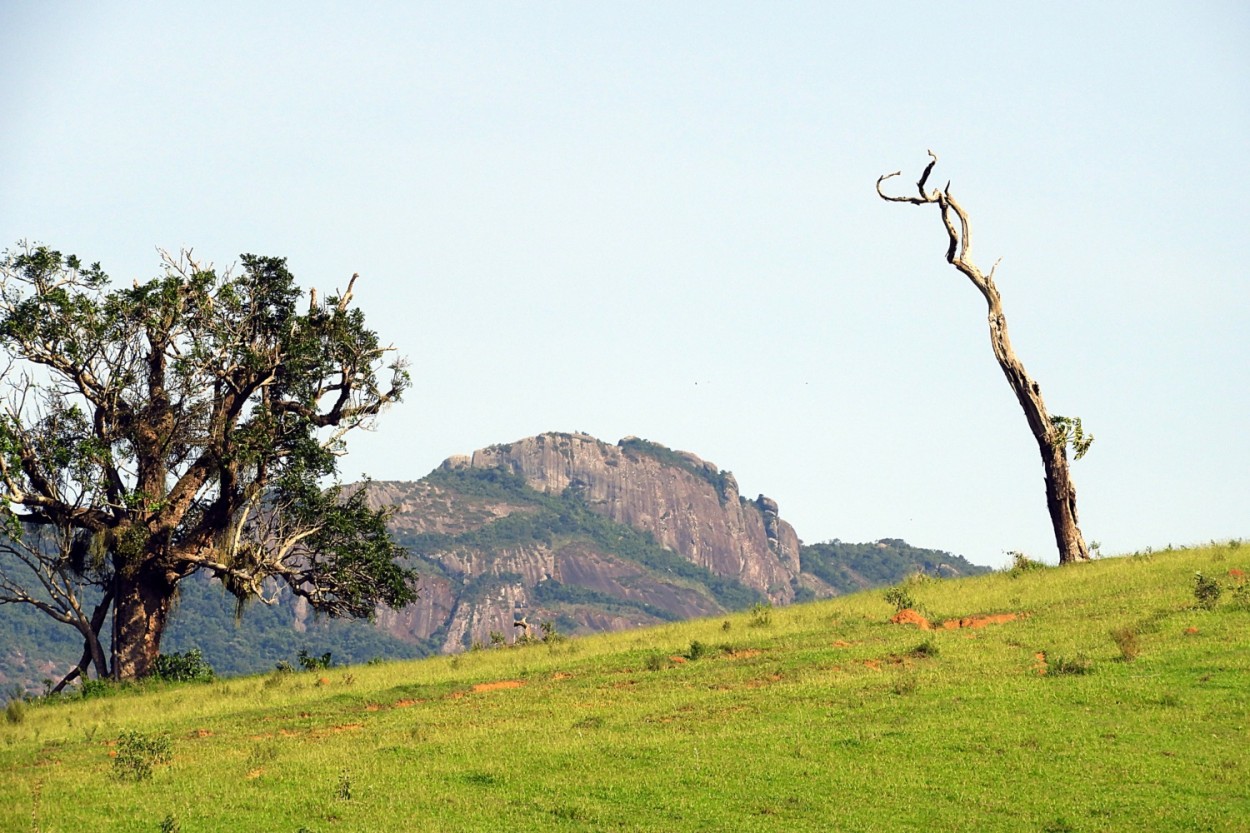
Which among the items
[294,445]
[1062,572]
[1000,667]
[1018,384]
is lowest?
[1000,667]

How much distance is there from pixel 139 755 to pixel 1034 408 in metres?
24.1

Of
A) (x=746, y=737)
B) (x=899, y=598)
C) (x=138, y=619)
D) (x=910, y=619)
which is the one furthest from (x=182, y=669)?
(x=746, y=737)

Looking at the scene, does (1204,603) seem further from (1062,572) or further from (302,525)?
(302,525)

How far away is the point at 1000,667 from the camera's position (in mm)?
23469

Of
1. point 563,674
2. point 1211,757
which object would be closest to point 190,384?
point 563,674

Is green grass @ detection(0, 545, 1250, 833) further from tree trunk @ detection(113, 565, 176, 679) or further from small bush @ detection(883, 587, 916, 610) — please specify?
tree trunk @ detection(113, 565, 176, 679)

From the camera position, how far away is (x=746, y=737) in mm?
20141

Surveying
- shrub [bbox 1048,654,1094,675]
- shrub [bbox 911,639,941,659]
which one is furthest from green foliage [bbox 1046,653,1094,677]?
shrub [bbox 911,639,941,659]

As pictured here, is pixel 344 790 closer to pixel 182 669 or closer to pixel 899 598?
pixel 899 598

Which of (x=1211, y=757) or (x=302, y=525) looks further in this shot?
(x=302, y=525)

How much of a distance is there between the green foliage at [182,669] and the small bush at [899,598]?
16.6 m

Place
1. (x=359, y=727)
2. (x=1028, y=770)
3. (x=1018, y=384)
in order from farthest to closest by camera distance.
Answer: (x=1018, y=384) → (x=359, y=727) → (x=1028, y=770)

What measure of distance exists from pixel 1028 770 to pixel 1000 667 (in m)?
5.96

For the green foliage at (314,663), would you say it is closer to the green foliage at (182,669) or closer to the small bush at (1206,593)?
the green foliage at (182,669)
